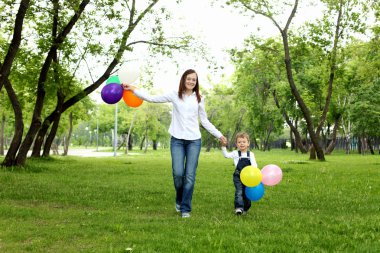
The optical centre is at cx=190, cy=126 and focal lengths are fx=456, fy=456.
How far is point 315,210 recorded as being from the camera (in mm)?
8820

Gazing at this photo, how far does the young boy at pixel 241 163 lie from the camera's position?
790 cm

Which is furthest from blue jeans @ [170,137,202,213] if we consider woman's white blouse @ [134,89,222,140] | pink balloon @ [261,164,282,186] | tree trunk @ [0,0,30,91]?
tree trunk @ [0,0,30,91]

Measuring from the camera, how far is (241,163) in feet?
26.6

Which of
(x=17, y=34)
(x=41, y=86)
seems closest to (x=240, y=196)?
(x=17, y=34)

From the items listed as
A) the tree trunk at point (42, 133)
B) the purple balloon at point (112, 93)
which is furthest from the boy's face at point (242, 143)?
the tree trunk at point (42, 133)

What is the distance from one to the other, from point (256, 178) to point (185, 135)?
1384mm

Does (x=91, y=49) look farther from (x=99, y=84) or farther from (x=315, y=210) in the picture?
(x=315, y=210)

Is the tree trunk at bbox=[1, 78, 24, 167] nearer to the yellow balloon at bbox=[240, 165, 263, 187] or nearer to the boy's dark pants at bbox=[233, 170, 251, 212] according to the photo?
the boy's dark pants at bbox=[233, 170, 251, 212]

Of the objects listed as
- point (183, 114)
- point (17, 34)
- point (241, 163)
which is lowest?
point (241, 163)

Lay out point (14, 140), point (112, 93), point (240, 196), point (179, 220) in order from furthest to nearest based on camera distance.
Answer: point (14, 140) → point (112, 93) → point (240, 196) → point (179, 220)

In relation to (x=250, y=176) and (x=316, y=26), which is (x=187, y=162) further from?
(x=316, y=26)

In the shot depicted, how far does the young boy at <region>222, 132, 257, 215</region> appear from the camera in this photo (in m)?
7.90

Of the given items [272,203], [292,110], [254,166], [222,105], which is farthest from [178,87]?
[222,105]

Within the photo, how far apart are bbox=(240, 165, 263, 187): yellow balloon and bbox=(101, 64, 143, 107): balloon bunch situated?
2.51 meters
